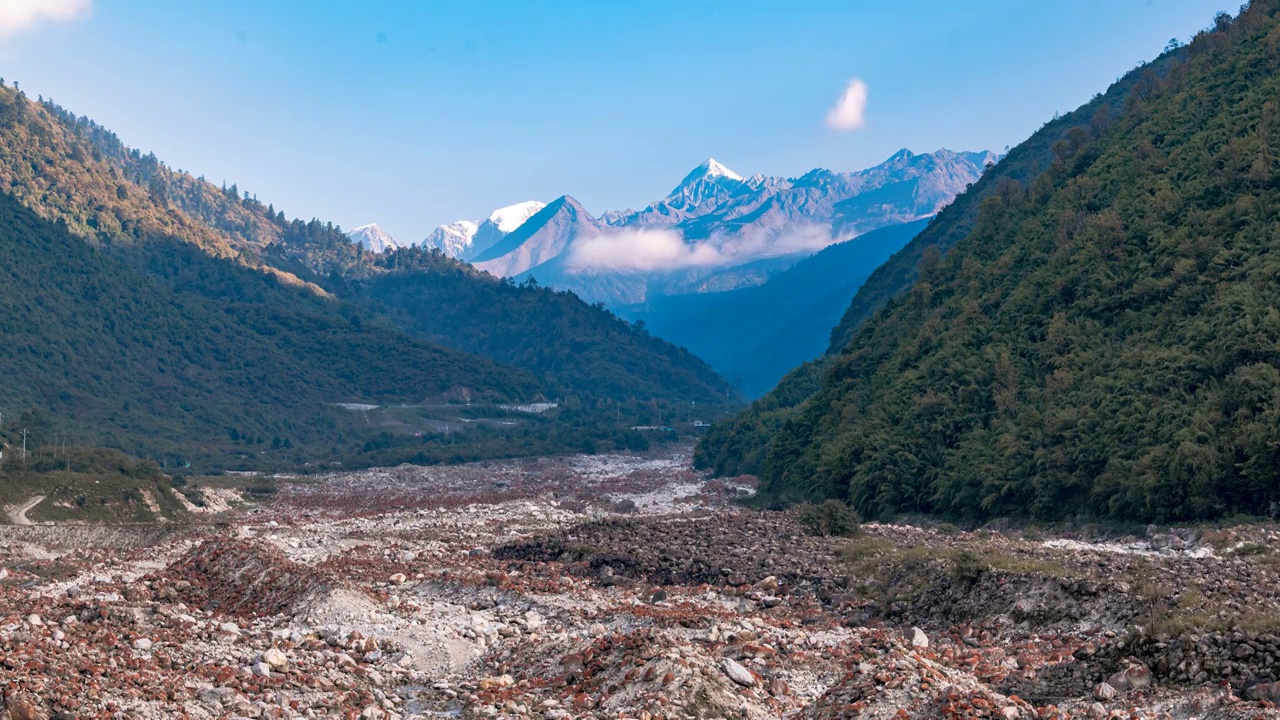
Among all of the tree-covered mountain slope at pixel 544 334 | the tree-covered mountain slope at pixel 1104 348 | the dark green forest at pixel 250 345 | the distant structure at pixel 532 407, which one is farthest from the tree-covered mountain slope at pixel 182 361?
the tree-covered mountain slope at pixel 1104 348

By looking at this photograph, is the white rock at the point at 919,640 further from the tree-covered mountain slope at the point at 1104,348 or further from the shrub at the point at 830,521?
the tree-covered mountain slope at the point at 1104,348

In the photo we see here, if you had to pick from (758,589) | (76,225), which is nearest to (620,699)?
(758,589)

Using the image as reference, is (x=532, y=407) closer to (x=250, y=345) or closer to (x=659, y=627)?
(x=250, y=345)

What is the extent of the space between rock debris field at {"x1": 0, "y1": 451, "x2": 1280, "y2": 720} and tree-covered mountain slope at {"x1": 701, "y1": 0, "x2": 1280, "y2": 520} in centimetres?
279

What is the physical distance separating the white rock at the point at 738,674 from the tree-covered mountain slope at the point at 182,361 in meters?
63.3

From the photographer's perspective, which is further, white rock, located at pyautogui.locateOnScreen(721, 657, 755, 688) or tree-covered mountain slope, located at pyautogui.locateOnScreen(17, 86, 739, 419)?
tree-covered mountain slope, located at pyautogui.locateOnScreen(17, 86, 739, 419)

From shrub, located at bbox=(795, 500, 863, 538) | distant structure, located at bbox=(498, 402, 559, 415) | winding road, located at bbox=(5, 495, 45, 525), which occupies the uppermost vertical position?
winding road, located at bbox=(5, 495, 45, 525)

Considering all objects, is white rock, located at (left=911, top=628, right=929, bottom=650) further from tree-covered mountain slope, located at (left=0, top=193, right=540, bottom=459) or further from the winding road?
tree-covered mountain slope, located at (left=0, top=193, right=540, bottom=459)

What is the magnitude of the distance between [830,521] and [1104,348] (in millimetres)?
11760

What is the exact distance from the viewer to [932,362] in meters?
38.6

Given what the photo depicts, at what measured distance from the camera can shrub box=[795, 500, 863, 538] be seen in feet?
82.2

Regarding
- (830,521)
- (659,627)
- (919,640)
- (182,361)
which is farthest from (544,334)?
(919,640)

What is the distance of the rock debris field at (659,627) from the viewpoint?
1068cm

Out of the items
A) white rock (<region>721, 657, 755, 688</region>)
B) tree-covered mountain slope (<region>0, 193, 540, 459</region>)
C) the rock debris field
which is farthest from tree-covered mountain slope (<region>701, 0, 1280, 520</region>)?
tree-covered mountain slope (<region>0, 193, 540, 459</region>)
